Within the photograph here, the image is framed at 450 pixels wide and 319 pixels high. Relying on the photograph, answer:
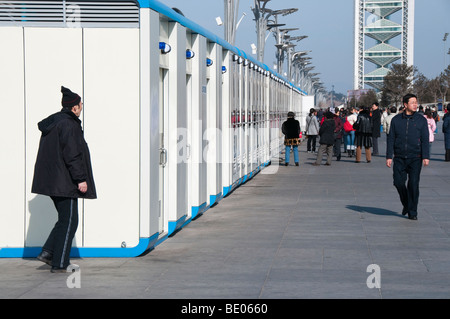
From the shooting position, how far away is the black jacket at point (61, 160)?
316 inches

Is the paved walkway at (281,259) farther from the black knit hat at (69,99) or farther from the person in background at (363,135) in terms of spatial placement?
the person in background at (363,135)

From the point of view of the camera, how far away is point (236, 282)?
768 cm

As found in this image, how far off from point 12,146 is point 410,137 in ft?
19.6

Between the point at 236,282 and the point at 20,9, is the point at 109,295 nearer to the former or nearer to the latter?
the point at 236,282

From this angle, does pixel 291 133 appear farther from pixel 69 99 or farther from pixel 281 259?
pixel 69 99

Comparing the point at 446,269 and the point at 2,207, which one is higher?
the point at 2,207

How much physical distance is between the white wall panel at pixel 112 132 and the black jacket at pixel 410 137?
481 cm

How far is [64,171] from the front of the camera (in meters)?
8.07

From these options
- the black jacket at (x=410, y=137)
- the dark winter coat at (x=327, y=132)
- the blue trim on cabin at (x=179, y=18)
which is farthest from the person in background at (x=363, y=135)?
the black jacket at (x=410, y=137)

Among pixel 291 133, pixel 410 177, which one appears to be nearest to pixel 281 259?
pixel 410 177

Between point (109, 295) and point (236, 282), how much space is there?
122 centimetres

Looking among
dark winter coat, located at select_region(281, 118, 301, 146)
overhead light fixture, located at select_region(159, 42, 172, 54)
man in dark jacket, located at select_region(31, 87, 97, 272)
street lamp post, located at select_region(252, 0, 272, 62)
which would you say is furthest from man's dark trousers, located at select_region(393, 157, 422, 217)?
street lamp post, located at select_region(252, 0, 272, 62)

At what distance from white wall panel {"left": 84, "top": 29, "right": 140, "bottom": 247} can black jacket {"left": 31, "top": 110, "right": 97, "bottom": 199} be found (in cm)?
90
